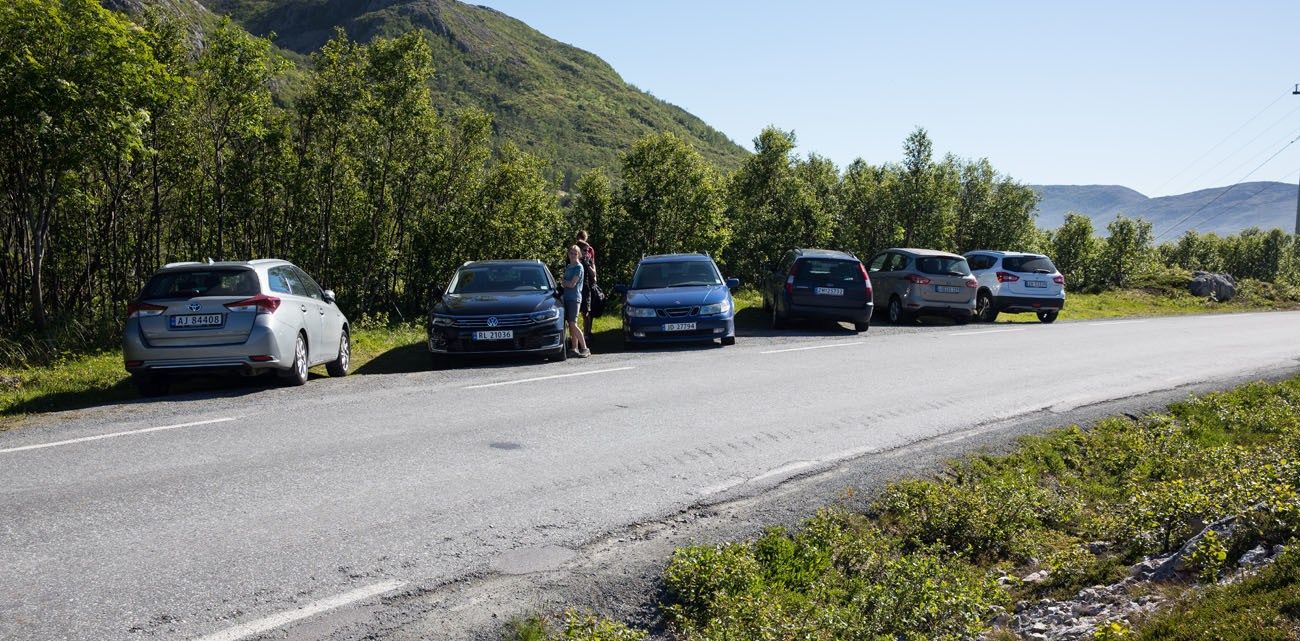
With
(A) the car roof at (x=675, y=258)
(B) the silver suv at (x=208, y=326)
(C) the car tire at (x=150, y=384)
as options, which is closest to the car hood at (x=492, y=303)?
(B) the silver suv at (x=208, y=326)

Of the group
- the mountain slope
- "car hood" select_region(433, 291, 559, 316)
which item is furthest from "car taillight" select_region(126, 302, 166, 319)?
the mountain slope

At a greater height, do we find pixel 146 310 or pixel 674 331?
pixel 146 310

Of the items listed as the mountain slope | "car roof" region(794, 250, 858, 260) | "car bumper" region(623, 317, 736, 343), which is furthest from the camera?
the mountain slope

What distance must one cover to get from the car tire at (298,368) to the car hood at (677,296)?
587cm

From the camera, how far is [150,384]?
1040cm

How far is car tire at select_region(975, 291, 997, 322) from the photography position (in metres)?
24.0

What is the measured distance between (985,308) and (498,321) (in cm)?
1567

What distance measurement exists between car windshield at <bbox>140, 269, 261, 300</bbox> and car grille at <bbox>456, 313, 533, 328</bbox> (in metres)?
3.25

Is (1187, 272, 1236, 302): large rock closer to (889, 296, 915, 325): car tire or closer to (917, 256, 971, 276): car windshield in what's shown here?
(917, 256, 971, 276): car windshield

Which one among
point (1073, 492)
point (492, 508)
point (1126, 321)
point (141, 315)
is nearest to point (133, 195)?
point (141, 315)

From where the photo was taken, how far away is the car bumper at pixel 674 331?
15.2 m

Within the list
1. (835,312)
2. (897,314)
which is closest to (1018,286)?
(897,314)

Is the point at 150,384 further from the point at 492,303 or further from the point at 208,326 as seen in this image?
the point at 492,303

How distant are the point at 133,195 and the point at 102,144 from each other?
349 inches
